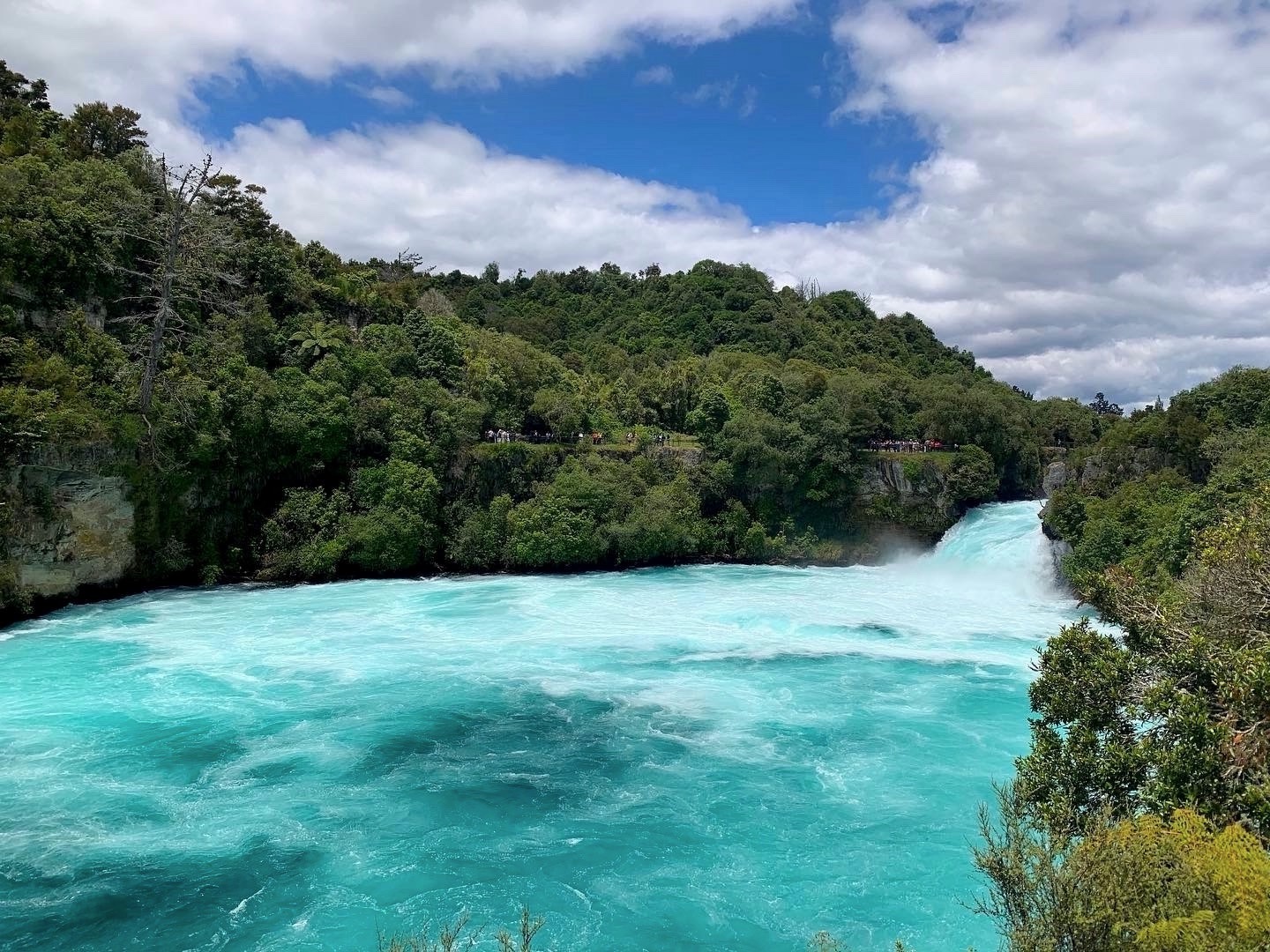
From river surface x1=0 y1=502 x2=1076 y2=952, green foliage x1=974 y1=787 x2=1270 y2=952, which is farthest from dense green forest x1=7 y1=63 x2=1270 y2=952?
river surface x1=0 y1=502 x2=1076 y2=952

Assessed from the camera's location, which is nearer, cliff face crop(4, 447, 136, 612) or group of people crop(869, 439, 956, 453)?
cliff face crop(4, 447, 136, 612)

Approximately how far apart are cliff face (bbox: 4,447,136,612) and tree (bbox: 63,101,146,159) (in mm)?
23654

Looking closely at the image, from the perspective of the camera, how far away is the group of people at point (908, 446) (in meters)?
48.9

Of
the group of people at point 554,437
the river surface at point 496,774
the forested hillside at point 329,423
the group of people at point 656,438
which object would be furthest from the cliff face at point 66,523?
the group of people at point 656,438

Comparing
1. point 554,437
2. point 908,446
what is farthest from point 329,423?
point 908,446

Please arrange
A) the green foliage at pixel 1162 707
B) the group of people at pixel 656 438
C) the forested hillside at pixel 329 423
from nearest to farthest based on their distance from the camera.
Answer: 1. the green foliage at pixel 1162 707
2. the forested hillside at pixel 329 423
3. the group of people at pixel 656 438

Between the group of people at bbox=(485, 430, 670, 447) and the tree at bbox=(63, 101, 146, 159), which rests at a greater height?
the tree at bbox=(63, 101, 146, 159)

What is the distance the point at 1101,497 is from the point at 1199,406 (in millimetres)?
7060

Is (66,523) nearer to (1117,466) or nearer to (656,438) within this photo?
(656,438)

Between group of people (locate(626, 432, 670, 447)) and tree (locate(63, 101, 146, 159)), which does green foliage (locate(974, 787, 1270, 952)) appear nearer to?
group of people (locate(626, 432, 670, 447))

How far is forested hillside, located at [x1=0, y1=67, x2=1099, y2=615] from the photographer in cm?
2922

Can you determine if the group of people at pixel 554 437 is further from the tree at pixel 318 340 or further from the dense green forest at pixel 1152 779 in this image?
the dense green forest at pixel 1152 779

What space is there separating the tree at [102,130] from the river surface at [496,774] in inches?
1121

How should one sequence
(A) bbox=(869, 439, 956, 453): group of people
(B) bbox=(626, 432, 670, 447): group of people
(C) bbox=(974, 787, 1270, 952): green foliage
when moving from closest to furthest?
(C) bbox=(974, 787, 1270, 952): green foliage, (B) bbox=(626, 432, 670, 447): group of people, (A) bbox=(869, 439, 956, 453): group of people
